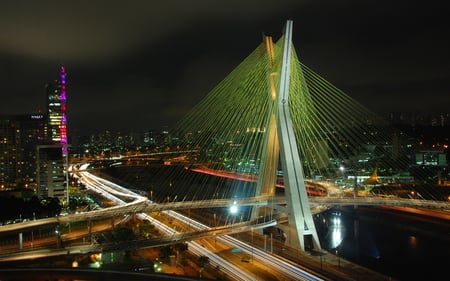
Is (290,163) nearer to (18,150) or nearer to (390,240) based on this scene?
(390,240)

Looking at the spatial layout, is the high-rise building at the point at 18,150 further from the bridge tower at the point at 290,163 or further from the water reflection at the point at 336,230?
the bridge tower at the point at 290,163

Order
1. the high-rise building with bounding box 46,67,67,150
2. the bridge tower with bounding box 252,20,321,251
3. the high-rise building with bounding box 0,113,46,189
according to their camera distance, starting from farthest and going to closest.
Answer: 1. the high-rise building with bounding box 46,67,67,150
2. the high-rise building with bounding box 0,113,46,189
3. the bridge tower with bounding box 252,20,321,251

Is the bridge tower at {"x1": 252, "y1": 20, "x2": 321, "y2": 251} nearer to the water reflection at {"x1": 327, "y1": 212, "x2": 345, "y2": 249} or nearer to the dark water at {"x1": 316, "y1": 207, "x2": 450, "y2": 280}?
the dark water at {"x1": 316, "y1": 207, "x2": 450, "y2": 280}

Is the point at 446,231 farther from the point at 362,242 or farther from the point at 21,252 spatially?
the point at 21,252

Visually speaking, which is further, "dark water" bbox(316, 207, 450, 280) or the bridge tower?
"dark water" bbox(316, 207, 450, 280)

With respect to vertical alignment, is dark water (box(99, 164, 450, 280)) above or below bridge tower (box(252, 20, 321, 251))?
below

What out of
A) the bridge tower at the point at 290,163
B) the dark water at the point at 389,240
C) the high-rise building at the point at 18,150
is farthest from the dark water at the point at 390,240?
the high-rise building at the point at 18,150

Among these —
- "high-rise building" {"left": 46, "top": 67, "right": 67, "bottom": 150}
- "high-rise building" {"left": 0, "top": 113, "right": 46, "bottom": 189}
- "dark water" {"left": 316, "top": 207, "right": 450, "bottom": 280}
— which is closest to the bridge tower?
"dark water" {"left": 316, "top": 207, "right": 450, "bottom": 280}

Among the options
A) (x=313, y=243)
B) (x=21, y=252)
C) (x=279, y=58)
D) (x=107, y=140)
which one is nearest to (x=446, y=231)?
(x=313, y=243)
